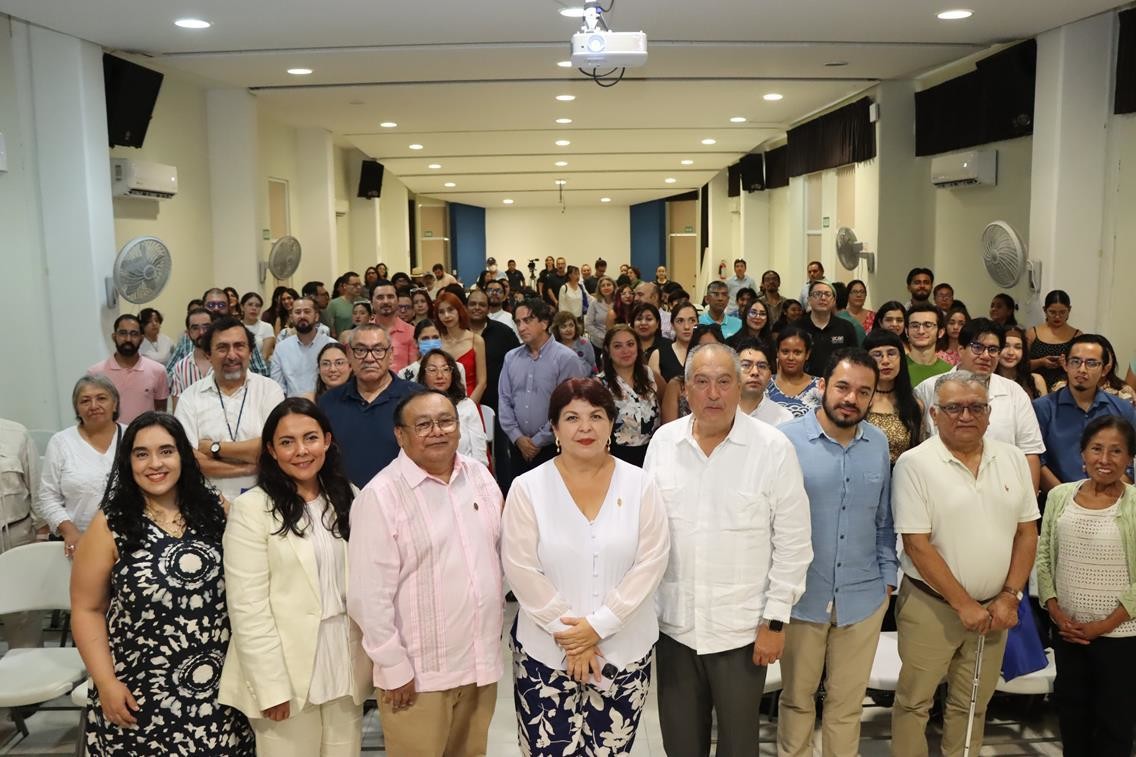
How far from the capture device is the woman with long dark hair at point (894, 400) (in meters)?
3.72

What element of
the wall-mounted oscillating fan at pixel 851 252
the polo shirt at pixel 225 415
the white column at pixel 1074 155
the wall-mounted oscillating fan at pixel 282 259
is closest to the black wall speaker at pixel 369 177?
the wall-mounted oscillating fan at pixel 282 259

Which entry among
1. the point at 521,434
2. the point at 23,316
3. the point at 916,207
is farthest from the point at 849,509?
the point at 916,207

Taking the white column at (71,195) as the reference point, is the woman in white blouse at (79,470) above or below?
below

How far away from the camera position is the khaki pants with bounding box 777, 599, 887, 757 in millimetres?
3068

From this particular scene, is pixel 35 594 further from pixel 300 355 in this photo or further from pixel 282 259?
pixel 282 259

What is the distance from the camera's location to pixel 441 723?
2783 mm

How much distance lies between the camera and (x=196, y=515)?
283 centimetres

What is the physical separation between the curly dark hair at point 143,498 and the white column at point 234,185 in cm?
745

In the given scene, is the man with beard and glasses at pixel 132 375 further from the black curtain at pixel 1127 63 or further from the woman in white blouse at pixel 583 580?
the black curtain at pixel 1127 63

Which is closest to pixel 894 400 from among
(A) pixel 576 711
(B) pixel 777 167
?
(A) pixel 576 711

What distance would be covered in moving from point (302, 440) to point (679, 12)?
4.51m

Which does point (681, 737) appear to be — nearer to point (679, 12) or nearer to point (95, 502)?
point (95, 502)

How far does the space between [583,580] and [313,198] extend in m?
10.7


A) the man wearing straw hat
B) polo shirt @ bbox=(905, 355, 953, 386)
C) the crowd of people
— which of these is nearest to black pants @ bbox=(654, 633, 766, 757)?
the crowd of people
